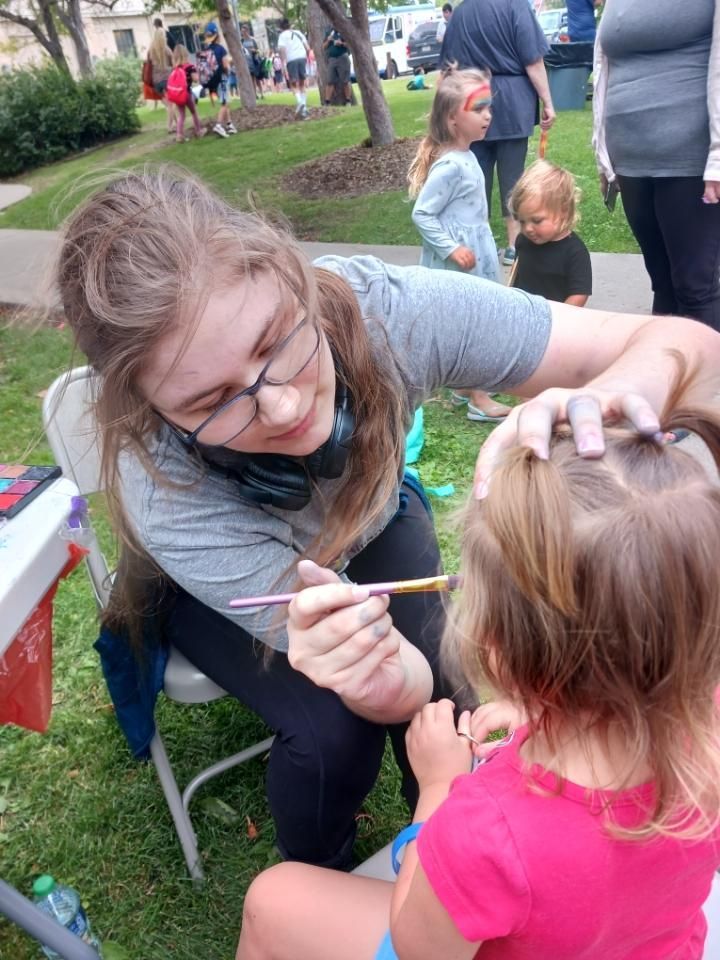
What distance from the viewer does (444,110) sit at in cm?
394

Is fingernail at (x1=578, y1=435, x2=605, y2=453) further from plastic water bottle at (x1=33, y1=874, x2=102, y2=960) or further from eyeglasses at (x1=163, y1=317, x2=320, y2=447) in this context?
plastic water bottle at (x1=33, y1=874, x2=102, y2=960)

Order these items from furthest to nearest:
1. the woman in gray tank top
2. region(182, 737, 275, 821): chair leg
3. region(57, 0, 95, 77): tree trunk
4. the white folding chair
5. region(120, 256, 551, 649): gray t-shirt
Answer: region(57, 0, 95, 77): tree trunk
the woman in gray tank top
region(182, 737, 275, 821): chair leg
the white folding chair
region(120, 256, 551, 649): gray t-shirt

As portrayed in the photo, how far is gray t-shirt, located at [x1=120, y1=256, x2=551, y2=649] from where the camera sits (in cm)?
144

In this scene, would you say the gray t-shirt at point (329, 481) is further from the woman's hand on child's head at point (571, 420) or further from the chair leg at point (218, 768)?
the chair leg at point (218, 768)

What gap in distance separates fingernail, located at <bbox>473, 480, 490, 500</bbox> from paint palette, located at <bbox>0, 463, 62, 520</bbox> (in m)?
0.84

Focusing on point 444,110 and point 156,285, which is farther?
point 444,110

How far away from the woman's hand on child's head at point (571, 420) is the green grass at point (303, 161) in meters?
0.75

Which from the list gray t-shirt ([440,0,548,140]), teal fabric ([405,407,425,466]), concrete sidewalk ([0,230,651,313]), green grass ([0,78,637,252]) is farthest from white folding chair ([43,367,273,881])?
gray t-shirt ([440,0,548,140])

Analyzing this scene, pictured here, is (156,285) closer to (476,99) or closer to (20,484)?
(20,484)

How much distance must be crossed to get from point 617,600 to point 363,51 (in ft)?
29.2

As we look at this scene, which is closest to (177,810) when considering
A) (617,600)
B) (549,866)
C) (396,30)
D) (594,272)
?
(549,866)

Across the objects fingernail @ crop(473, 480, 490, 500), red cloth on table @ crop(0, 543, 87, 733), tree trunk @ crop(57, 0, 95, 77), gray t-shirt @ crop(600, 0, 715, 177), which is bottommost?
red cloth on table @ crop(0, 543, 87, 733)

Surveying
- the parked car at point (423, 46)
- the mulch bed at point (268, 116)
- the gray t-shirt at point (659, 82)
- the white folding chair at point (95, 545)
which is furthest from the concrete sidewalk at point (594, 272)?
the parked car at point (423, 46)

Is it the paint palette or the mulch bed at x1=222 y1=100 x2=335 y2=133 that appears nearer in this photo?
the paint palette
